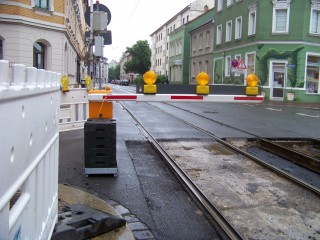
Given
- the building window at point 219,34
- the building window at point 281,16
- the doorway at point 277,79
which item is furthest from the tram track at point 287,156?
the building window at point 219,34

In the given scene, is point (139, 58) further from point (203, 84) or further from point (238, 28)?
point (203, 84)

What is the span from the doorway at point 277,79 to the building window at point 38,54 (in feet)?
56.5

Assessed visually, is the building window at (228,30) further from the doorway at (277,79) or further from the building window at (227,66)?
the doorway at (277,79)

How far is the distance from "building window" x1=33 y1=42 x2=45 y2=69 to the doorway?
17.2m

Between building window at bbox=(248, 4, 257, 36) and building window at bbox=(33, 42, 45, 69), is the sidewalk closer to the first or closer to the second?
building window at bbox=(248, 4, 257, 36)

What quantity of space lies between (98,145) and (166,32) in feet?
250

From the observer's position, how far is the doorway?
101ft

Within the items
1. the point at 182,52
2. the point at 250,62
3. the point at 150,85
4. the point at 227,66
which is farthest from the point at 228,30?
the point at 150,85

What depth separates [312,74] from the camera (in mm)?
31078

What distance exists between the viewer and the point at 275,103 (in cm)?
2922

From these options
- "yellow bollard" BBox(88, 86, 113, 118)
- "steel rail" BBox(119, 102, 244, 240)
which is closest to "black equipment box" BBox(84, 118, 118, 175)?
"yellow bollard" BBox(88, 86, 113, 118)

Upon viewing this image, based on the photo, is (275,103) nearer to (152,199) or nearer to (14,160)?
(152,199)

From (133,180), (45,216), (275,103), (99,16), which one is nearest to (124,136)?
(99,16)

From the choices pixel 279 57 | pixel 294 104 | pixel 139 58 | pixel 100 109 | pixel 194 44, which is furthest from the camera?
pixel 139 58
